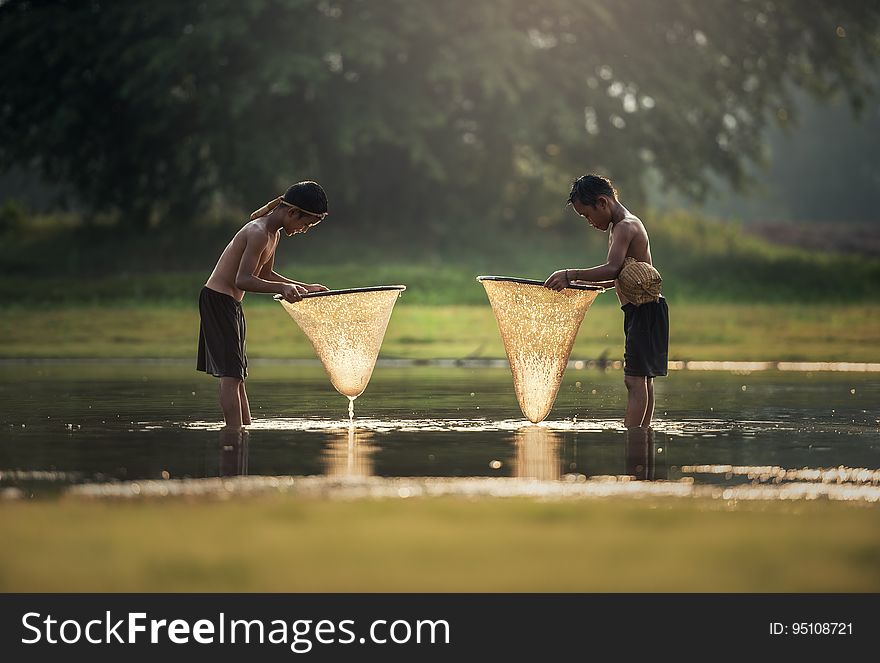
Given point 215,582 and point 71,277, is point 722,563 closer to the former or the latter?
point 215,582

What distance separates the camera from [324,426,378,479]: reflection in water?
897 centimetres

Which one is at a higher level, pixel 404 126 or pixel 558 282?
pixel 404 126

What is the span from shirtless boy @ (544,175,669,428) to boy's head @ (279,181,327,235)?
1.68 metres

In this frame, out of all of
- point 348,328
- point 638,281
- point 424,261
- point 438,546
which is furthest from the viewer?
point 424,261

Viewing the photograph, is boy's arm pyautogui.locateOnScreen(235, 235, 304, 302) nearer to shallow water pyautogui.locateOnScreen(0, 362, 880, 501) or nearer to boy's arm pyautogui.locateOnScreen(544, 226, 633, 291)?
shallow water pyautogui.locateOnScreen(0, 362, 880, 501)

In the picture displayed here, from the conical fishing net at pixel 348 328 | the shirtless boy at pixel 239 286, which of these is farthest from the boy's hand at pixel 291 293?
the conical fishing net at pixel 348 328

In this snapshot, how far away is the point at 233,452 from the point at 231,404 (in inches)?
69.1

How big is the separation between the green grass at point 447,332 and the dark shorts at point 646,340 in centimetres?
1153

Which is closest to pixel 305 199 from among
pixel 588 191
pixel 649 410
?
pixel 588 191

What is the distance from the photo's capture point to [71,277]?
3781 centimetres

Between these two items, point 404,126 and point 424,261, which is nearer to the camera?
point 404,126

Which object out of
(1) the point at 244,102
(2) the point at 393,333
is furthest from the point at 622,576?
(1) the point at 244,102

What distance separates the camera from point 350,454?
32.6ft

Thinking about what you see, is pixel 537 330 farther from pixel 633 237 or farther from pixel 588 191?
pixel 588 191
